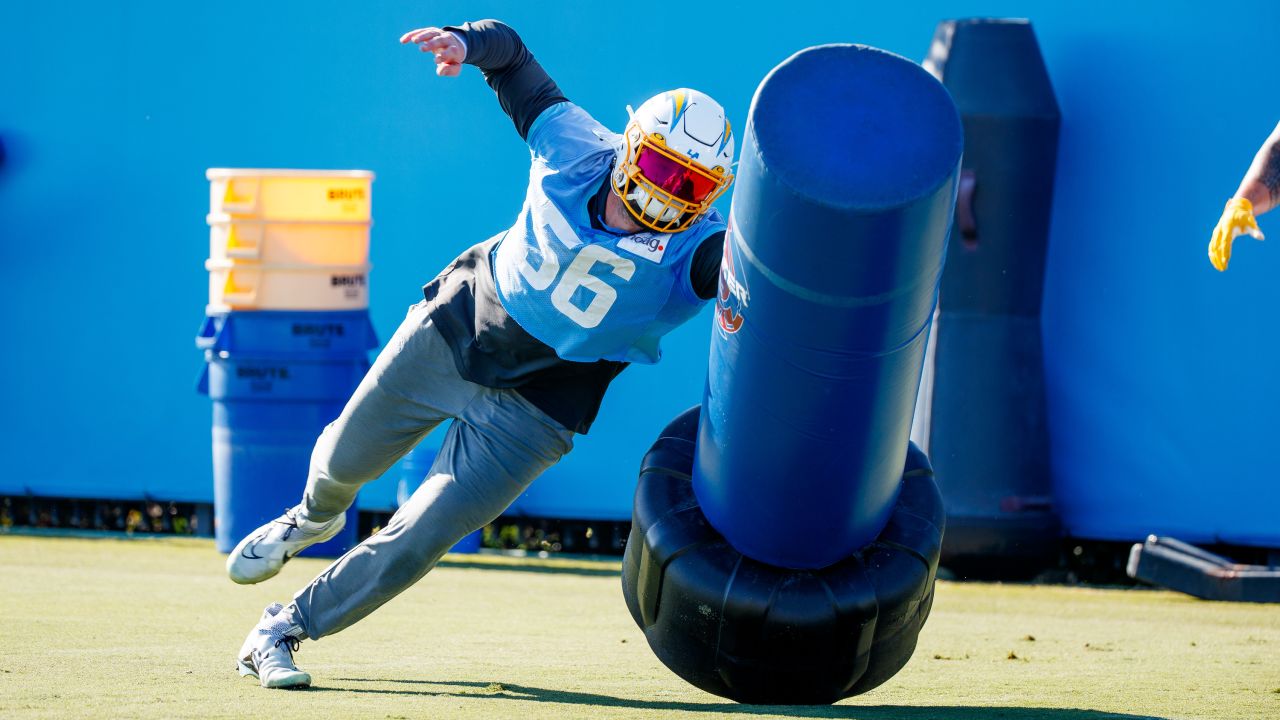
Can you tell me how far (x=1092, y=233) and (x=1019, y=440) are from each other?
113 centimetres

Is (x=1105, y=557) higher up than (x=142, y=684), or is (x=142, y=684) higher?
(x=142, y=684)

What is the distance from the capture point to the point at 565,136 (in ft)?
14.1

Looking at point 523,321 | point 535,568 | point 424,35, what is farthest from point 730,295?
point 535,568

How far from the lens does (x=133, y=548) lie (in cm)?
849

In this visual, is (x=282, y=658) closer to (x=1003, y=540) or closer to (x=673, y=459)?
(x=673, y=459)

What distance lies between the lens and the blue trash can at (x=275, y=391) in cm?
766

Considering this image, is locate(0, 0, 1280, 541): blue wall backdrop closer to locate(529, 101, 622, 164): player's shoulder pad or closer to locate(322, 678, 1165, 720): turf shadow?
locate(529, 101, 622, 164): player's shoulder pad

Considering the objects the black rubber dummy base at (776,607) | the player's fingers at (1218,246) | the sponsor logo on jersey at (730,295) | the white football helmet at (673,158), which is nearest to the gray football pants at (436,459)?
the black rubber dummy base at (776,607)

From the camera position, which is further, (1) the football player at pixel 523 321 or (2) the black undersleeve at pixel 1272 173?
(2) the black undersleeve at pixel 1272 173

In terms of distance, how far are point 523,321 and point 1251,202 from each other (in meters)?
1.95

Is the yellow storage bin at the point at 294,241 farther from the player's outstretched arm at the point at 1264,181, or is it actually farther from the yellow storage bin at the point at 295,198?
the player's outstretched arm at the point at 1264,181

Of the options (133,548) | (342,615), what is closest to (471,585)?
(133,548)

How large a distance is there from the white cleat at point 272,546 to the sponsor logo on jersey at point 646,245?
52.3 inches

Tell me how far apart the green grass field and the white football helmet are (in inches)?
49.9
